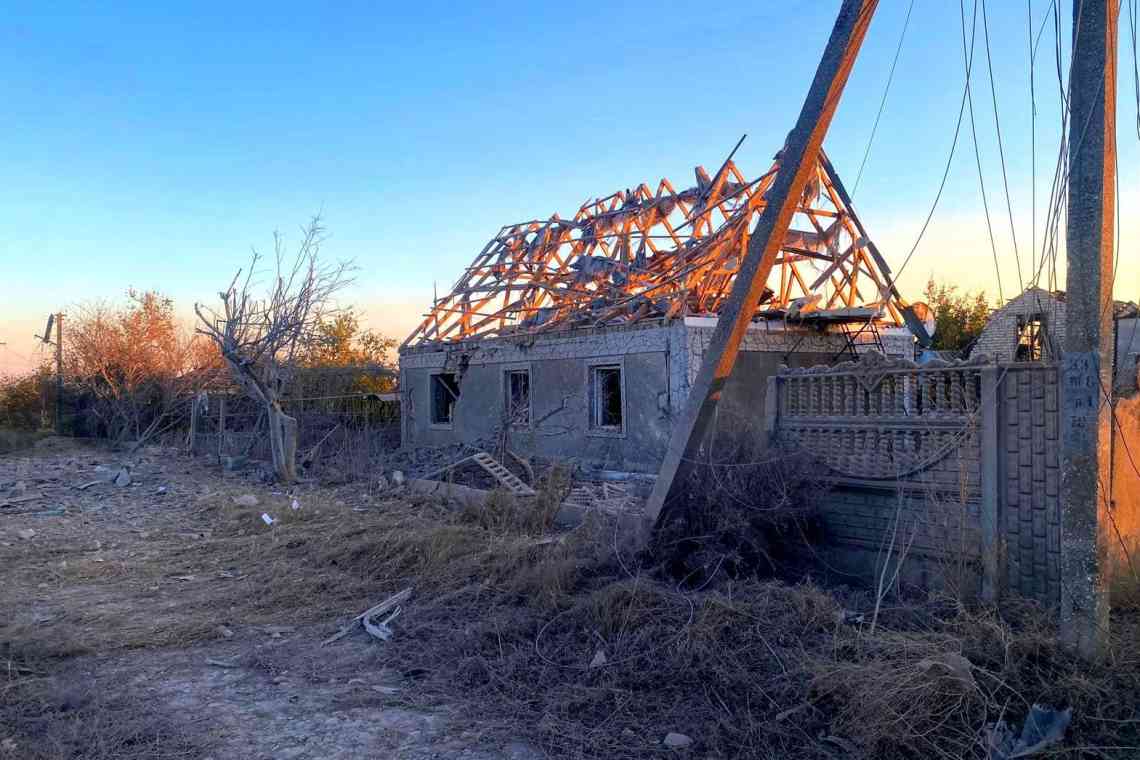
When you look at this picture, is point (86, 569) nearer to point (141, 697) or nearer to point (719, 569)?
point (141, 697)

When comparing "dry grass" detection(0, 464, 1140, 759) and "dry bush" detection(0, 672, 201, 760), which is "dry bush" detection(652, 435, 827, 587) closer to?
"dry grass" detection(0, 464, 1140, 759)

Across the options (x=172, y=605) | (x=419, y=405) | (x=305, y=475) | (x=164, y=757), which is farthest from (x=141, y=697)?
(x=419, y=405)

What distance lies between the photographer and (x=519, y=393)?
16797 mm

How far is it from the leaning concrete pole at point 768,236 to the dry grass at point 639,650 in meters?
0.99

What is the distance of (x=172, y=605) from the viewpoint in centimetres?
739

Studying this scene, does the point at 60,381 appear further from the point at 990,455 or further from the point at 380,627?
the point at 990,455

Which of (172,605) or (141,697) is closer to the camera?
(141,697)

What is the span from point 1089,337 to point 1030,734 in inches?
79.8

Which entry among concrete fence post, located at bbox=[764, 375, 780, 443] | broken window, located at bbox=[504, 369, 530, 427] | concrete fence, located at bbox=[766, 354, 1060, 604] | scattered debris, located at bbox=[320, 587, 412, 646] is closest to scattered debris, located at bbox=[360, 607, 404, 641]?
scattered debris, located at bbox=[320, 587, 412, 646]

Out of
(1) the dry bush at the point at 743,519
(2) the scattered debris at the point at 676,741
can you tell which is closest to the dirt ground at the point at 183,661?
(2) the scattered debris at the point at 676,741

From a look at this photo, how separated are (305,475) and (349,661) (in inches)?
380

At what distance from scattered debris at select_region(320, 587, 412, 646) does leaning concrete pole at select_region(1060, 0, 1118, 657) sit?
4.51 meters

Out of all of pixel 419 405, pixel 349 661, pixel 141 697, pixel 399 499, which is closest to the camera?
pixel 141 697

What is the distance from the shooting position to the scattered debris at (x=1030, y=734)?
157 inches
